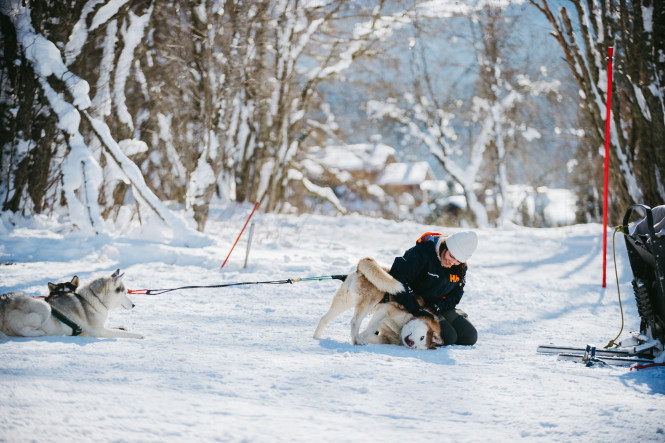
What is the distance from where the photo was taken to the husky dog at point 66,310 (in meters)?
3.72

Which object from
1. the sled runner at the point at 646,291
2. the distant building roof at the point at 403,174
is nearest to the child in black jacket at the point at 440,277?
the sled runner at the point at 646,291

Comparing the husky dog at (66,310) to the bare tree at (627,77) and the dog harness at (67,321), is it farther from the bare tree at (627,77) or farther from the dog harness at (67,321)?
the bare tree at (627,77)

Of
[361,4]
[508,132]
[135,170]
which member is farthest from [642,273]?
[508,132]

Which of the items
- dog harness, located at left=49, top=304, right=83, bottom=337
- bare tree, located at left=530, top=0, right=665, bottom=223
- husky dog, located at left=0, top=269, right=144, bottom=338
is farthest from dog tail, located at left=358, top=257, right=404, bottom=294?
bare tree, located at left=530, top=0, right=665, bottom=223

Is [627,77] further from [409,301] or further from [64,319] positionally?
[64,319]

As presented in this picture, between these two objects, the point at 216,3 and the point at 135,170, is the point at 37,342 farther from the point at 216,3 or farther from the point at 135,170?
the point at 216,3

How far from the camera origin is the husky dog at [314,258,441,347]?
415cm

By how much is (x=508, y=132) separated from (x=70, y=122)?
1873 cm

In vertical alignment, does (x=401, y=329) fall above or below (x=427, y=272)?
below

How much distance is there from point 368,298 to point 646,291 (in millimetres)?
2191

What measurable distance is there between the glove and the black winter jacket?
13cm

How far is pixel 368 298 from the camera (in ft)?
14.0

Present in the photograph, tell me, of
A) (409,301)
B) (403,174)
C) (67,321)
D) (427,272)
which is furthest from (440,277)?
(403,174)

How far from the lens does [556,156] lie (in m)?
26.5
